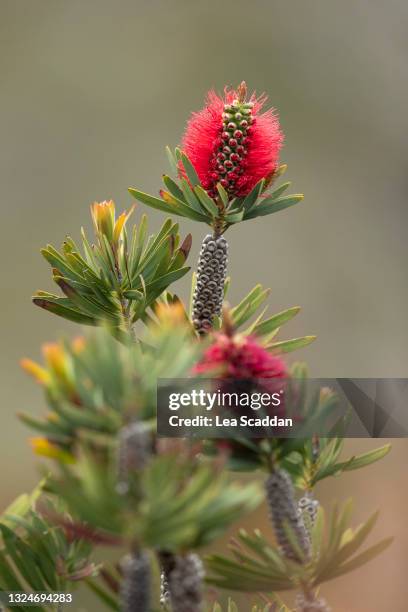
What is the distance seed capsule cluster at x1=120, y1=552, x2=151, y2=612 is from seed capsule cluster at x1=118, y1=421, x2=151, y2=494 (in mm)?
14

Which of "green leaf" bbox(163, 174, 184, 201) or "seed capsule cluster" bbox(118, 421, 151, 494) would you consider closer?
"seed capsule cluster" bbox(118, 421, 151, 494)

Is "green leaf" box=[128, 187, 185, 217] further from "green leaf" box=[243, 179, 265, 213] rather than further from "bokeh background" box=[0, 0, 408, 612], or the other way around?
"bokeh background" box=[0, 0, 408, 612]

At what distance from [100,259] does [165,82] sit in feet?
2.99

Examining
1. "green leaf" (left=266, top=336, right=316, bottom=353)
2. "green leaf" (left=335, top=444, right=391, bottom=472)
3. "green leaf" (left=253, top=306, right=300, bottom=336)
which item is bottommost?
"green leaf" (left=335, top=444, right=391, bottom=472)

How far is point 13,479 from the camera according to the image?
2.89 feet

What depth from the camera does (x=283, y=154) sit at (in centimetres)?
109

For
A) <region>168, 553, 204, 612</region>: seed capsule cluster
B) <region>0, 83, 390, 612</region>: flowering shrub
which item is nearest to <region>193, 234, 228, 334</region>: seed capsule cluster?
<region>0, 83, 390, 612</region>: flowering shrub

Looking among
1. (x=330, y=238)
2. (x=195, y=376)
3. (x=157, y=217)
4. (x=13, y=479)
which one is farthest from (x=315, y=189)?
(x=195, y=376)

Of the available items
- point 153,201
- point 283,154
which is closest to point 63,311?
point 153,201

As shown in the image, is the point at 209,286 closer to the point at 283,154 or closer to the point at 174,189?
the point at 174,189

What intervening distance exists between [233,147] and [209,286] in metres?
0.04

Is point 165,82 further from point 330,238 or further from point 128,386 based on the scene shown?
point 128,386

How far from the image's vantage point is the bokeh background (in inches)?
39.4

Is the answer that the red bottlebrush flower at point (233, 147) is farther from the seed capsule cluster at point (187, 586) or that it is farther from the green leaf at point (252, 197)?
the seed capsule cluster at point (187, 586)
